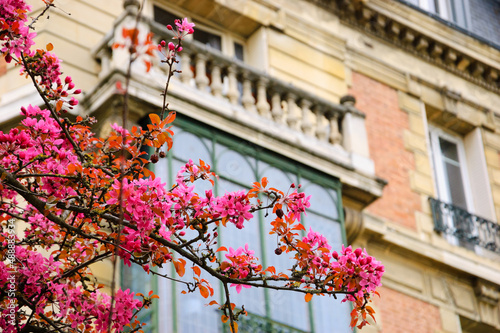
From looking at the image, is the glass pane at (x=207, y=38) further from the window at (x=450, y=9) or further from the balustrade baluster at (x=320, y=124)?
the window at (x=450, y=9)

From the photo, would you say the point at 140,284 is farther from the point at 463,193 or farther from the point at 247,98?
the point at 463,193

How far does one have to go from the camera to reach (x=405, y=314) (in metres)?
13.7

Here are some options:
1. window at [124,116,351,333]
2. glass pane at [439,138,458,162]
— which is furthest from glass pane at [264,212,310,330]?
glass pane at [439,138,458,162]

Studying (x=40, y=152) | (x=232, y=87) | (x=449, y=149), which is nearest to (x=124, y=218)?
(x=40, y=152)

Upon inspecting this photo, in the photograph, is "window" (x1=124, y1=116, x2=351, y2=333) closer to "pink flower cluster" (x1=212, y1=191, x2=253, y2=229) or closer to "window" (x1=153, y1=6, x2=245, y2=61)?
"window" (x1=153, y1=6, x2=245, y2=61)

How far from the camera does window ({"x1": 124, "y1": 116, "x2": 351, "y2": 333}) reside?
34.5 feet

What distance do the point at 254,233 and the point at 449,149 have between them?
6.10 m

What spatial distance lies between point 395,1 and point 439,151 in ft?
7.95

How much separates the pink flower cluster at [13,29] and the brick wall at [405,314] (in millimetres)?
7703

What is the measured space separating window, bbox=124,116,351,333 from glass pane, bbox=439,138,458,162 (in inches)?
164

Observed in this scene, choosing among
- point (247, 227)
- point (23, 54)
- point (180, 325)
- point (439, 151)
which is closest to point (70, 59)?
point (247, 227)

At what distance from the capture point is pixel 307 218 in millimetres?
12391

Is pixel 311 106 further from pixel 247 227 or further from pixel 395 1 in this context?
pixel 395 1

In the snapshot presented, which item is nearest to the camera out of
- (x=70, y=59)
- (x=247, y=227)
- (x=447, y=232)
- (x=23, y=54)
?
(x=23, y=54)
